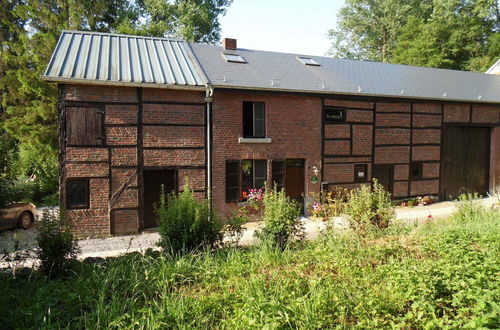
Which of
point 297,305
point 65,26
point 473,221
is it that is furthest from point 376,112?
point 65,26

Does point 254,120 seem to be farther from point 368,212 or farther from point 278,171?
point 368,212

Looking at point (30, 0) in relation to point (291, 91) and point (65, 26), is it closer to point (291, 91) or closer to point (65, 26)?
point (65, 26)

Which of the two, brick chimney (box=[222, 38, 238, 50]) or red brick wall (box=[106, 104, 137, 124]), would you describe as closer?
red brick wall (box=[106, 104, 137, 124])

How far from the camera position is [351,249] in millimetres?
5102

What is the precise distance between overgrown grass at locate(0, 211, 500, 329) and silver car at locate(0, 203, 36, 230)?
740 centimetres

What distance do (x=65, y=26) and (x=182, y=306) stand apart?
16837mm

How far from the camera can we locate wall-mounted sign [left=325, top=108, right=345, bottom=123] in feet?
41.2

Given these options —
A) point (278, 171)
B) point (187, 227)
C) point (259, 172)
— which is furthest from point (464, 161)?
point (187, 227)

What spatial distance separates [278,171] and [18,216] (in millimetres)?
8854

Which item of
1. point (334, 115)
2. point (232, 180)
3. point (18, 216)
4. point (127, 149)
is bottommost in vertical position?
point (18, 216)

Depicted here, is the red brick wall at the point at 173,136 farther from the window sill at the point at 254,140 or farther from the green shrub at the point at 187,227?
the green shrub at the point at 187,227

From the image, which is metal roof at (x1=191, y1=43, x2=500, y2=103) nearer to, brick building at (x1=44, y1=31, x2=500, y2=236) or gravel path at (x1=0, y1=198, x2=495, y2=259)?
brick building at (x1=44, y1=31, x2=500, y2=236)

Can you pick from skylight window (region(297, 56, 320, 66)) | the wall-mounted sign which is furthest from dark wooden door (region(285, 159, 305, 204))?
skylight window (region(297, 56, 320, 66))

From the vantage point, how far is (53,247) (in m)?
4.96
